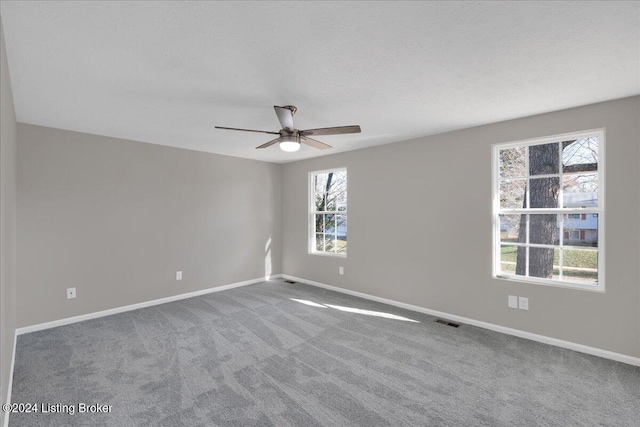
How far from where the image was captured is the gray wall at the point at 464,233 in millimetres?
2662

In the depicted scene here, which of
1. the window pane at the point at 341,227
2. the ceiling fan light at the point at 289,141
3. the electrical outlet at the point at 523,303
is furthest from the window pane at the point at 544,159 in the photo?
the window pane at the point at 341,227

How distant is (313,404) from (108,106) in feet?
10.6

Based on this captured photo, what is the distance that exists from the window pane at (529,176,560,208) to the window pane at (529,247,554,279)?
50 cm

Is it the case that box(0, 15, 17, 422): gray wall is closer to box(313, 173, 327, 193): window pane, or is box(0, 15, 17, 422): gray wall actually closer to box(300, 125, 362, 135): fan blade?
box(300, 125, 362, 135): fan blade

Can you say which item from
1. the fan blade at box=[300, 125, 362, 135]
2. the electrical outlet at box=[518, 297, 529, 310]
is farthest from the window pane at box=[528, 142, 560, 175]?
the fan blade at box=[300, 125, 362, 135]

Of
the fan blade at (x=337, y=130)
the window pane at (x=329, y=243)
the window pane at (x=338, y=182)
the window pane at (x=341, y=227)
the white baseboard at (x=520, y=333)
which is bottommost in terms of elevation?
the white baseboard at (x=520, y=333)

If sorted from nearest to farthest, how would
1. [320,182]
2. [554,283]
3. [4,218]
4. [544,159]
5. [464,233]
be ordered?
[4,218], [554,283], [544,159], [464,233], [320,182]

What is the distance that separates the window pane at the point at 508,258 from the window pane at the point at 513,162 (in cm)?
85

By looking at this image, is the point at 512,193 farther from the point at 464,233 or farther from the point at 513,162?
the point at 464,233

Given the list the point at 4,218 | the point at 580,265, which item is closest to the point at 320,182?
the point at 580,265

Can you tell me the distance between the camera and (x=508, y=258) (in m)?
3.40

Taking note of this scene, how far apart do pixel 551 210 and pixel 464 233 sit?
90cm

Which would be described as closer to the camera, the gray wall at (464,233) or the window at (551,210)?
the gray wall at (464,233)

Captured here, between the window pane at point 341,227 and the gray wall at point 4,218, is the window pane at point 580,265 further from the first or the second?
the gray wall at point 4,218
